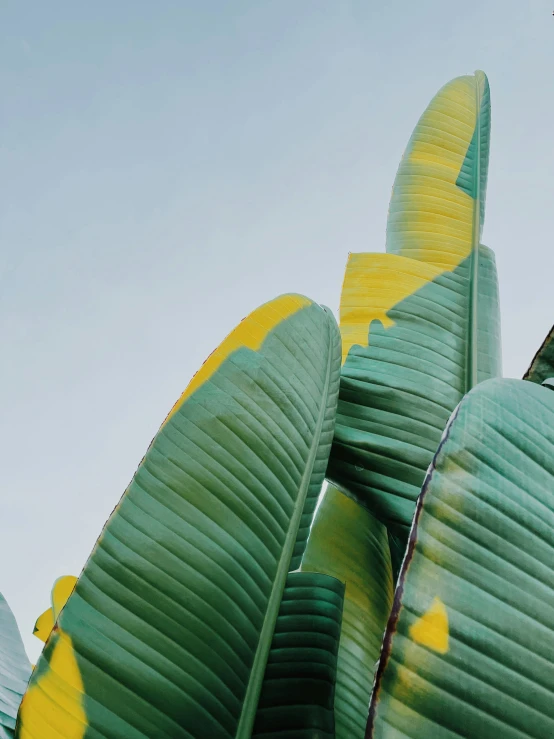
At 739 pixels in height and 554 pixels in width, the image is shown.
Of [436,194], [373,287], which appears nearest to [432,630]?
[373,287]

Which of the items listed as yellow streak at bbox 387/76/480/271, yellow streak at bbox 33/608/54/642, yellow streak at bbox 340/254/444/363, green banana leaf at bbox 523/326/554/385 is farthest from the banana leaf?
yellow streak at bbox 387/76/480/271

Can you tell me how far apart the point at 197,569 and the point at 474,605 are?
202 millimetres

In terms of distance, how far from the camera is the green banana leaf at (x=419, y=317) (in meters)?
0.63

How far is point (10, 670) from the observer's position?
1.78 feet

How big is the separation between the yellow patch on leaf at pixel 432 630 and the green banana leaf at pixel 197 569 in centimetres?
18

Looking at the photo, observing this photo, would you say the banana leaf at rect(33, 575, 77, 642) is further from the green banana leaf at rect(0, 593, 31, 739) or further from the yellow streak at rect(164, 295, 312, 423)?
the yellow streak at rect(164, 295, 312, 423)

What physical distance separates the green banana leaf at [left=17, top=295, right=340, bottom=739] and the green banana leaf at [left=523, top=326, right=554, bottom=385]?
0.83ft

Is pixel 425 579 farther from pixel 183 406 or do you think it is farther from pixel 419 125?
pixel 419 125

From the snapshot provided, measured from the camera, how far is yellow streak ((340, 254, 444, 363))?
2.48 ft

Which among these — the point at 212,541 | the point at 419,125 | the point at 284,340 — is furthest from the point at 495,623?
the point at 419,125

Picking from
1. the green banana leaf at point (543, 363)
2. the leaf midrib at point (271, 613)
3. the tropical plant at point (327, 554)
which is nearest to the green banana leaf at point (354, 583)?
the tropical plant at point (327, 554)

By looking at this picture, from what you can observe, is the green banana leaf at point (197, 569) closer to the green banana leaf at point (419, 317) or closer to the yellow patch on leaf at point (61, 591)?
the green banana leaf at point (419, 317)

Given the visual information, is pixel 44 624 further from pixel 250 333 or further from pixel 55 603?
pixel 250 333

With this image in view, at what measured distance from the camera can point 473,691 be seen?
306mm
